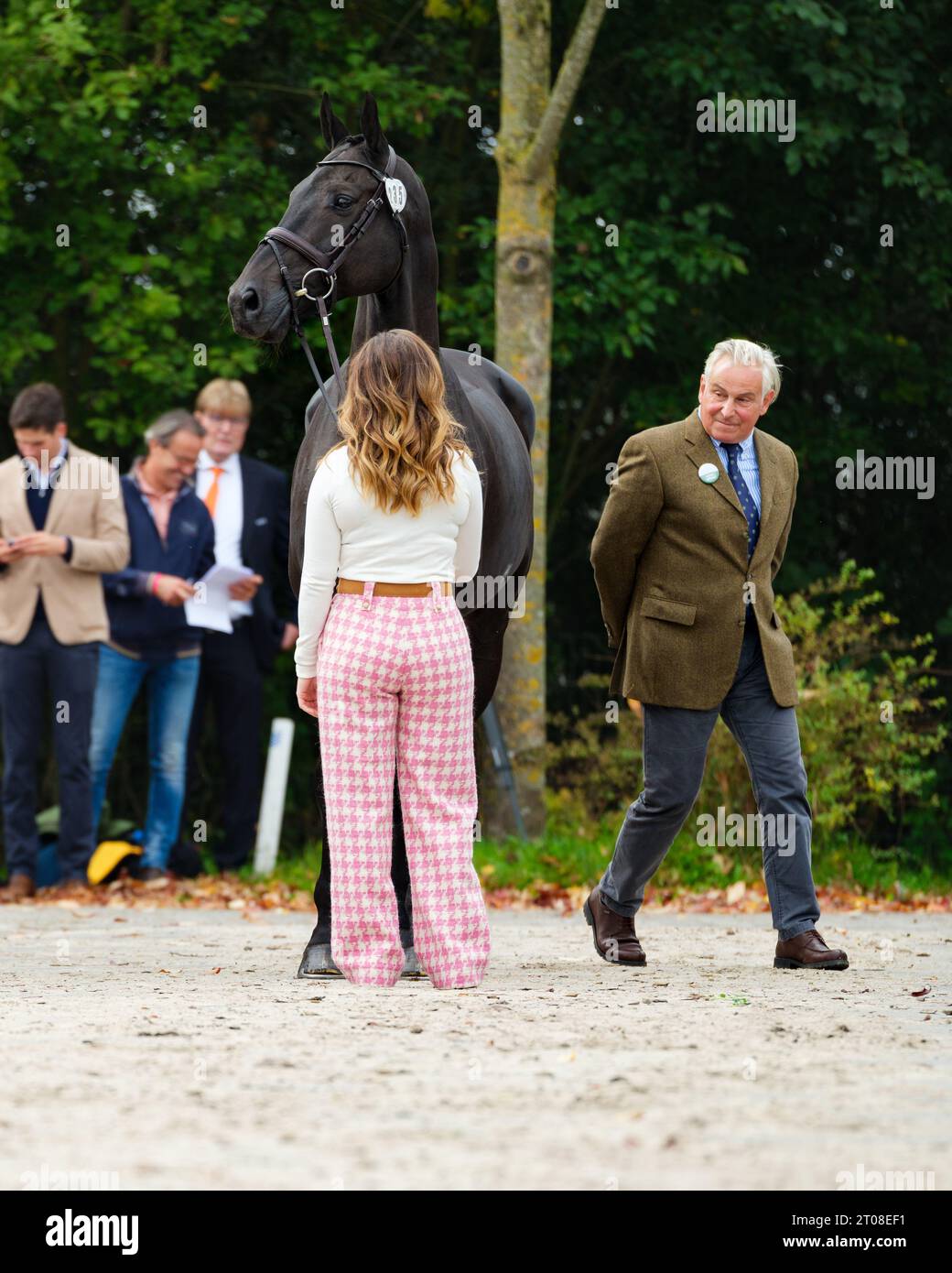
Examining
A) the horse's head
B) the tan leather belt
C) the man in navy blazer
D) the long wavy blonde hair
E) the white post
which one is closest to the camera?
the long wavy blonde hair

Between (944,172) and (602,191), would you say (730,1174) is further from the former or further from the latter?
(944,172)

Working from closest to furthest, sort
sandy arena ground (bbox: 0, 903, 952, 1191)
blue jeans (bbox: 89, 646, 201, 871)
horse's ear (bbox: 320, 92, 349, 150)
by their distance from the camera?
sandy arena ground (bbox: 0, 903, 952, 1191) < horse's ear (bbox: 320, 92, 349, 150) < blue jeans (bbox: 89, 646, 201, 871)

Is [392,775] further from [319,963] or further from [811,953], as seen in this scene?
[811,953]

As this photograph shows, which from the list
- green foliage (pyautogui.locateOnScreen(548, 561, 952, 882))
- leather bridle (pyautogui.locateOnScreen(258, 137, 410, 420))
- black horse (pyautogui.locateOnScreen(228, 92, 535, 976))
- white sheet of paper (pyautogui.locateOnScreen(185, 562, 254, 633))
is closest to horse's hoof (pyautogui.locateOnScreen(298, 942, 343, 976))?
black horse (pyautogui.locateOnScreen(228, 92, 535, 976))

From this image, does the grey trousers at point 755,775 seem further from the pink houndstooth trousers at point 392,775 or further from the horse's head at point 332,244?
the horse's head at point 332,244

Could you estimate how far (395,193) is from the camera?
680 centimetres

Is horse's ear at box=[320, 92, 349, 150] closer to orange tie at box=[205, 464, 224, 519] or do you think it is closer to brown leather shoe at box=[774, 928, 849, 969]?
brown leather shoe at box=[774, 928, 849, 969]

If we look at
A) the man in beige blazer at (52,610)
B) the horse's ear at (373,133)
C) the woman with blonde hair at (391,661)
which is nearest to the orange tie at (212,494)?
the man in beige blazer at (52,610)

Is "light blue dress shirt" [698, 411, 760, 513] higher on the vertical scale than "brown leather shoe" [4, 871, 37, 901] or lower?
higher

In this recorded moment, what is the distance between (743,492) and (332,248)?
5.17 feet

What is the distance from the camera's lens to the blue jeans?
11242mm

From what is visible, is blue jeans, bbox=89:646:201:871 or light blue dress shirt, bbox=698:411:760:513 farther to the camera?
blue jeans, bbox=89:646:201:871
